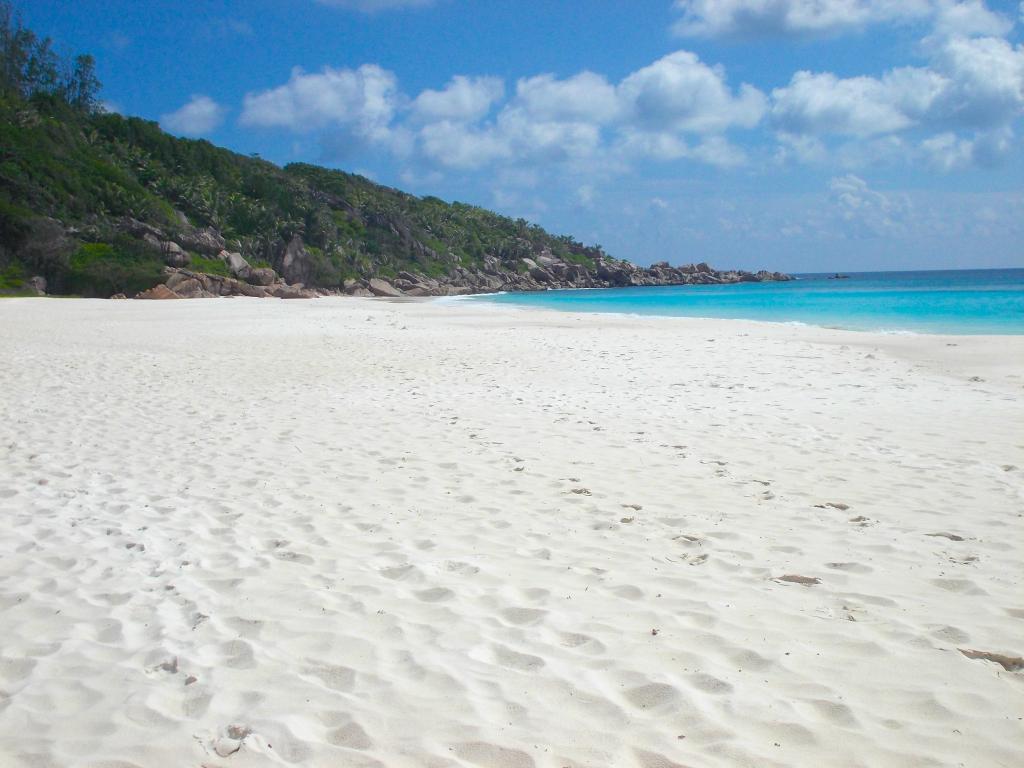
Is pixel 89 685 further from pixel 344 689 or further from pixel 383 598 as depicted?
pixel 383 598

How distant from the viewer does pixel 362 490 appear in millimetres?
6590

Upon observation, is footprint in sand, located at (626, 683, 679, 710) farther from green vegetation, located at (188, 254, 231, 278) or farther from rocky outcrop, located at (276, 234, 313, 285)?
rocky outcrop, located at (276, 234, 313, 285)

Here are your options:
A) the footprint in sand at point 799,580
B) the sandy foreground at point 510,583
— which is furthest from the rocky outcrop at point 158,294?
the footprint in sand at point 799,580

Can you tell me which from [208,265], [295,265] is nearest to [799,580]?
[208,265]

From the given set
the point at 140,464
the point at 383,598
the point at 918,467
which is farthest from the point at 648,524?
the point at 140,464

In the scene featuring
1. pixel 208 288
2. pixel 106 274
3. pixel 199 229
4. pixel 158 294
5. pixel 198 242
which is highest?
pixel 199 229

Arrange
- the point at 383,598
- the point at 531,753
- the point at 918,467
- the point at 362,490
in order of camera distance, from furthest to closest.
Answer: the point at 918,467 → the point at 362,490 → the point at 383,598 → the point at 531,753

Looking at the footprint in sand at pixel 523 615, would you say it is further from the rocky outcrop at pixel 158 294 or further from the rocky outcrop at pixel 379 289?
the rocky outcrop at pixel 379 289

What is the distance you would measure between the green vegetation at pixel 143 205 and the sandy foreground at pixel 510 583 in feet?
150

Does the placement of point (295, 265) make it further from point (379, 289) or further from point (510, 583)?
point (510, 583)

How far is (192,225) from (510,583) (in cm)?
7452

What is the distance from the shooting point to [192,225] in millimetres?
69438

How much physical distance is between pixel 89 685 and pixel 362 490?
336cm

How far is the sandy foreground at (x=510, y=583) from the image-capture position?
9.80 ft
